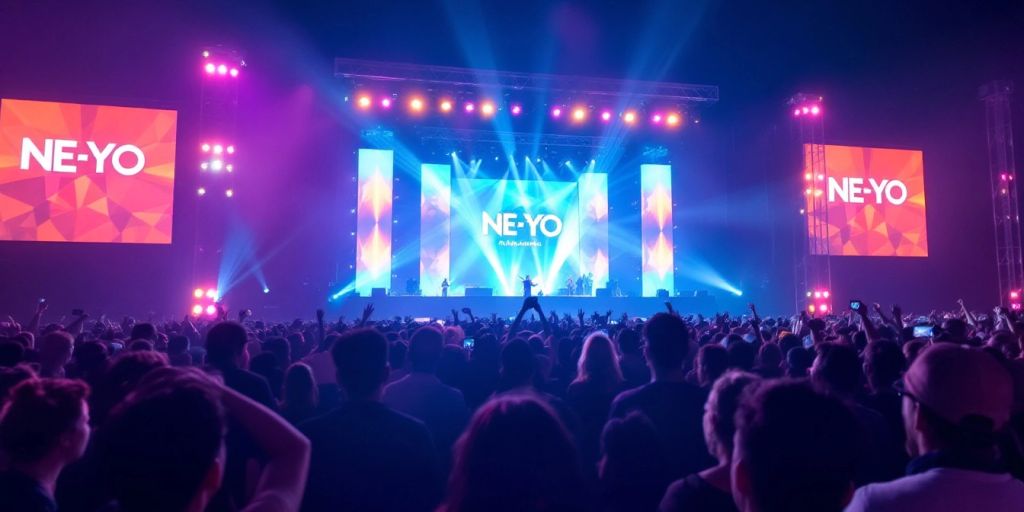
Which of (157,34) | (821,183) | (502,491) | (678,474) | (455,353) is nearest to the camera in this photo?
(502,491)

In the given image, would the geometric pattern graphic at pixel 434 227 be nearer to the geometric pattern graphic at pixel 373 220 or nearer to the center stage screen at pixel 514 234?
the center stage screen at pixel 514 234

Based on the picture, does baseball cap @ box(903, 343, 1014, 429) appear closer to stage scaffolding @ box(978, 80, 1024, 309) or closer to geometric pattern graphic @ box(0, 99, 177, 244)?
geometric pattern graphic @ box(0, 99, 177, 244)

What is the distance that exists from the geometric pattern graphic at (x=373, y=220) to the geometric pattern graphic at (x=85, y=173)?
5.67 meters

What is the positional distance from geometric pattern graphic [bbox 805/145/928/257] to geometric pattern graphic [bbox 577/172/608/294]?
7291 millimetres

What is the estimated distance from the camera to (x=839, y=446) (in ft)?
4.46

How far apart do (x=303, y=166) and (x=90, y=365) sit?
1690cm

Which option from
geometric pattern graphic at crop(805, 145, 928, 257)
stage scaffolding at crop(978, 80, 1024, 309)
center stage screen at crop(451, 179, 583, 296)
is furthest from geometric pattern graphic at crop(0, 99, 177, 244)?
stage scaffolding at crop(978, 80, 1024, 309)

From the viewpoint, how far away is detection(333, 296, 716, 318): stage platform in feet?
65.3

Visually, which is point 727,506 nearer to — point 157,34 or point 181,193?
point 181,193

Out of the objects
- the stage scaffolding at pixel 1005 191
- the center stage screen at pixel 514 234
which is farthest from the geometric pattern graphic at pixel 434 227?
the stage scaffolding at pixel 1005 191

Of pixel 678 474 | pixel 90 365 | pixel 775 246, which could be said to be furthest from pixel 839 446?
pixel 775 246

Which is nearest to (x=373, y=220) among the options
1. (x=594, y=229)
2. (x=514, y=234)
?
(x=514, y=234)

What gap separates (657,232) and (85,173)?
1760 centimetres

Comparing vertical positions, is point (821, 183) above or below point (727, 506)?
above
